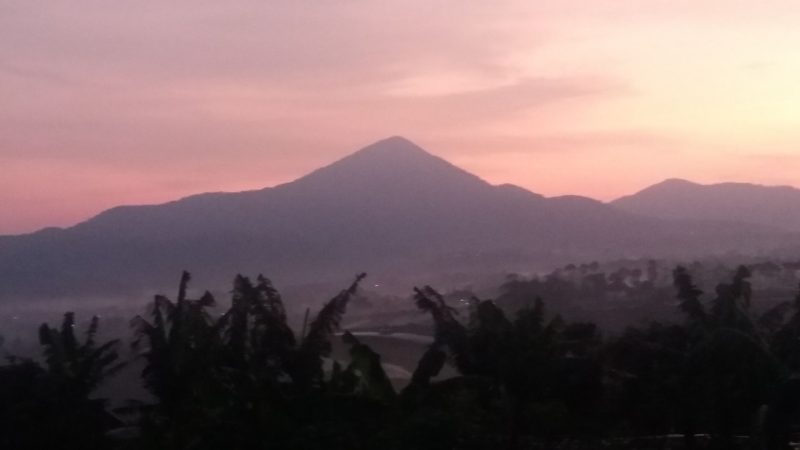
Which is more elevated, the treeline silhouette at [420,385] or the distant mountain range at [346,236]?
the distant mountain range at [346,236]

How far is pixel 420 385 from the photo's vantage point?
2041 cm

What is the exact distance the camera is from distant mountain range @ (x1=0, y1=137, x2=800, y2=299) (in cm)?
12319

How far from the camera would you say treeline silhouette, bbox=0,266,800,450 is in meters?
19.0

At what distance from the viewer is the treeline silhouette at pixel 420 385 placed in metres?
19.0

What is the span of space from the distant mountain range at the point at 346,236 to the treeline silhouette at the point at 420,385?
3377 inches

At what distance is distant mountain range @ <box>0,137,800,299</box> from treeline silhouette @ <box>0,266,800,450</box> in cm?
8578

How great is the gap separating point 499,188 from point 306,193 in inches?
1298

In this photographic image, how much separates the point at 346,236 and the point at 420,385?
445 ft

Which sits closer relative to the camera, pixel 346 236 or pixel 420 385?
pixel 420 385

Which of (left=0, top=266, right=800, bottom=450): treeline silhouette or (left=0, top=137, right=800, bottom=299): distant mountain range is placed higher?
(left=0, top=137, right=800, bottom=299): distant mountain range

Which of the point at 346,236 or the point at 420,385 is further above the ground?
the point at 346,236

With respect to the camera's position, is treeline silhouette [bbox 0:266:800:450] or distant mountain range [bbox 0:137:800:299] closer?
treeline silhouette [bbox 0:266:800:450]

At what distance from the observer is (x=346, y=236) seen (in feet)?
511

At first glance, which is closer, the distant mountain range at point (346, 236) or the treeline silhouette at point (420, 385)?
the treeline silhouette at point (420, 385)
